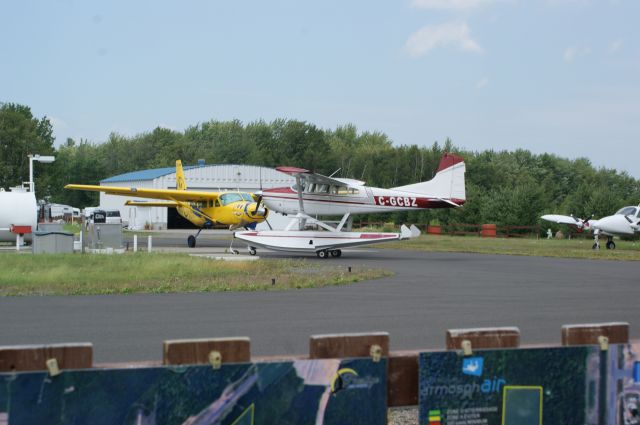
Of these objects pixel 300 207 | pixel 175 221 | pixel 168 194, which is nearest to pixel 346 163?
pixel 175 221

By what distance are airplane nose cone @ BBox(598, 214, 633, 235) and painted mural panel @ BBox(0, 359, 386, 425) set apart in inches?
1259

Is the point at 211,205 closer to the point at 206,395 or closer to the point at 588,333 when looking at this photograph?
the point at 588,333

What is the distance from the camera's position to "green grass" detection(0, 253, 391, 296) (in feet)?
50.2

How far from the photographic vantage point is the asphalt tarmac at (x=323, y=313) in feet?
30.7

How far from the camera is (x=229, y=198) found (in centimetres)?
3447

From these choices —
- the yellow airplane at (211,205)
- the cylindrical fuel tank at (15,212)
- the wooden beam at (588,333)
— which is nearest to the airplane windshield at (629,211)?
the yellow airplane at (211,205)

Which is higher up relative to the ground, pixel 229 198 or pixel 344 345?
pixel 229 198

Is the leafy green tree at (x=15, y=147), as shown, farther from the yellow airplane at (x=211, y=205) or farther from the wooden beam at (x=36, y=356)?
the wooden beam at (x=36, y=356)

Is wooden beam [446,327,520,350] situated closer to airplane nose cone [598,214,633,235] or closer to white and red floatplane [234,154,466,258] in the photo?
white and red floatplane [234,154,466,258]

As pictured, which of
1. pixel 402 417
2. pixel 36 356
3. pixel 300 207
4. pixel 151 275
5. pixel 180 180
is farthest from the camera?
pixel 180 180

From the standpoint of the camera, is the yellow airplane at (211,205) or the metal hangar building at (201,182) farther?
the metal hangar building at (201,182)

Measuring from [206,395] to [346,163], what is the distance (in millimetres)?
86306

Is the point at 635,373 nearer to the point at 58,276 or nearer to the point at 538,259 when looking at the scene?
the point at 58,276

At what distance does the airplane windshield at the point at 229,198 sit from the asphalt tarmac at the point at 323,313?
17314 millimetres
